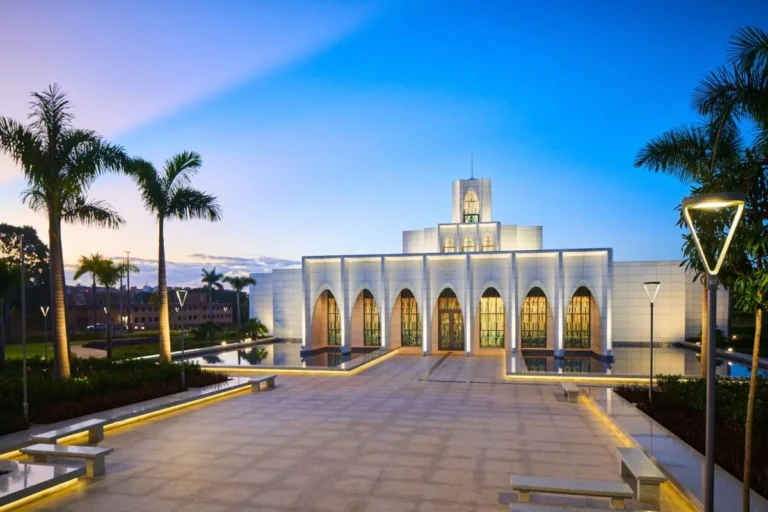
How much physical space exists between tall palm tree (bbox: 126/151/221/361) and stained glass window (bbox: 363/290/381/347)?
1562 centimetres

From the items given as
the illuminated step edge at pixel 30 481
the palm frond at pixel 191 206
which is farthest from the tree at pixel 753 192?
the palm frond at pixel 191 206

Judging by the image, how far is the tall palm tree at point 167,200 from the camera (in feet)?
65.7

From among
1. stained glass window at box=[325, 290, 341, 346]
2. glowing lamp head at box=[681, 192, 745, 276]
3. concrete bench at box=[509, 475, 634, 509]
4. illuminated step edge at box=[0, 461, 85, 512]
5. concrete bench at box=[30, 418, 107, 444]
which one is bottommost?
stained glass window at box=[325, 290, 341, 346]

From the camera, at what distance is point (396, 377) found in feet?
65.8

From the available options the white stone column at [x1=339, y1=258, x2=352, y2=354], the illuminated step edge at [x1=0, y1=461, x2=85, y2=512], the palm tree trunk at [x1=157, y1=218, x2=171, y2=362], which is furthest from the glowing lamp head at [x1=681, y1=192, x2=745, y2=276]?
the white stone column at [x1=339, y1=258, x2=352, y2=354]

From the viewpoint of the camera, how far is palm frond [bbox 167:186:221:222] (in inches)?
812

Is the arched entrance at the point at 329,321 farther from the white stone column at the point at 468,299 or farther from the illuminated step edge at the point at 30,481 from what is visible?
the illuminated step edge at the point at 30,481

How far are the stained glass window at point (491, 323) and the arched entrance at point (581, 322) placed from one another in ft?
15.7

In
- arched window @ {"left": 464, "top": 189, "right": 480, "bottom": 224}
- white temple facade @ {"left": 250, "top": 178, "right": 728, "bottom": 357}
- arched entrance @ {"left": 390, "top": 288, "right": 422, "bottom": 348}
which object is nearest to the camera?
white temple facade @ {"left": 250, "top": 178, "right": 728, "bottom": 357}

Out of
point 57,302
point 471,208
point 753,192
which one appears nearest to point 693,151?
point 753,192

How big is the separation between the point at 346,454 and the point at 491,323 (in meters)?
24.1

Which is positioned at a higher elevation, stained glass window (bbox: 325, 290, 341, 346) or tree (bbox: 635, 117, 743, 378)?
tree (bbox: 635, 117, 743, 378)

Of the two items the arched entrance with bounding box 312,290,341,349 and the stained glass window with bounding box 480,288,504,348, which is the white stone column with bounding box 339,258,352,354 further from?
the stained glass window with bounding box 480,288,504,348

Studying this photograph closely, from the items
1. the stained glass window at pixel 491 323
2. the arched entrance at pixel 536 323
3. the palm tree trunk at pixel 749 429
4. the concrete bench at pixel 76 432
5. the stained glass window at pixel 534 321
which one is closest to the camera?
the palm tree trunk at pixel 749 429
